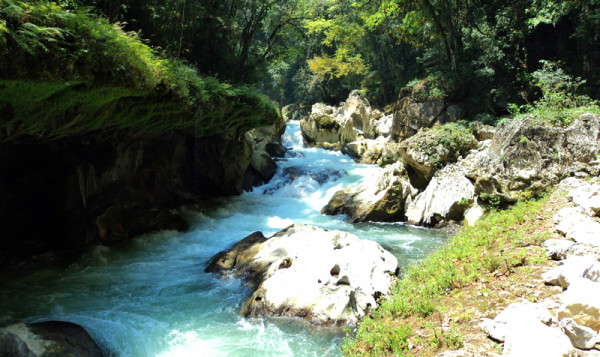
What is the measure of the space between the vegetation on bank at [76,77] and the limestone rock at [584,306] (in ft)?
23.0

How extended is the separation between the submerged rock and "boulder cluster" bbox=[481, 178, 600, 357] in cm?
251

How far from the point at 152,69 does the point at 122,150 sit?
193 inches

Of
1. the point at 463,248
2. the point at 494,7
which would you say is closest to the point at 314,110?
the point at 494,7

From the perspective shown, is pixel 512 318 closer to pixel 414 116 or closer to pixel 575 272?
pixel 575 272

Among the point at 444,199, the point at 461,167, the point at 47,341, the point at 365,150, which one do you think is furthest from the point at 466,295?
the point at 365,150

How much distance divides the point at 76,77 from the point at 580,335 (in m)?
7.27

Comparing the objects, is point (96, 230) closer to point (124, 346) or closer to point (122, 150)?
point (122, 150)

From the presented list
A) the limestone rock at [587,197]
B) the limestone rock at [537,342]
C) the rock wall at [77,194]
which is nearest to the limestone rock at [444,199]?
the limestone rock at [587,197]

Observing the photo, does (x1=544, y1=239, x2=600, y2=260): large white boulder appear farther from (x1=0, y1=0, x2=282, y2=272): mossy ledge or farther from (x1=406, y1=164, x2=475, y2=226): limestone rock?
(x1=0, y1=0, x2=282, y2=272): mossy ledge

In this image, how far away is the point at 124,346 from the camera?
5270 mm

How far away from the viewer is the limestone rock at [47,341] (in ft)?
13.2

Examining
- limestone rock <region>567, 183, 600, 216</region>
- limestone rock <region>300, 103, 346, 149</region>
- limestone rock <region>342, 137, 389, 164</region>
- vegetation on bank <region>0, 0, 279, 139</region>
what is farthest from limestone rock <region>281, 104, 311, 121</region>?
limestone rock <region>567, 183, 600, 216</region>

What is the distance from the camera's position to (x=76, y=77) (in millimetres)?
5387

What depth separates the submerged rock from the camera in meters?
5.77
